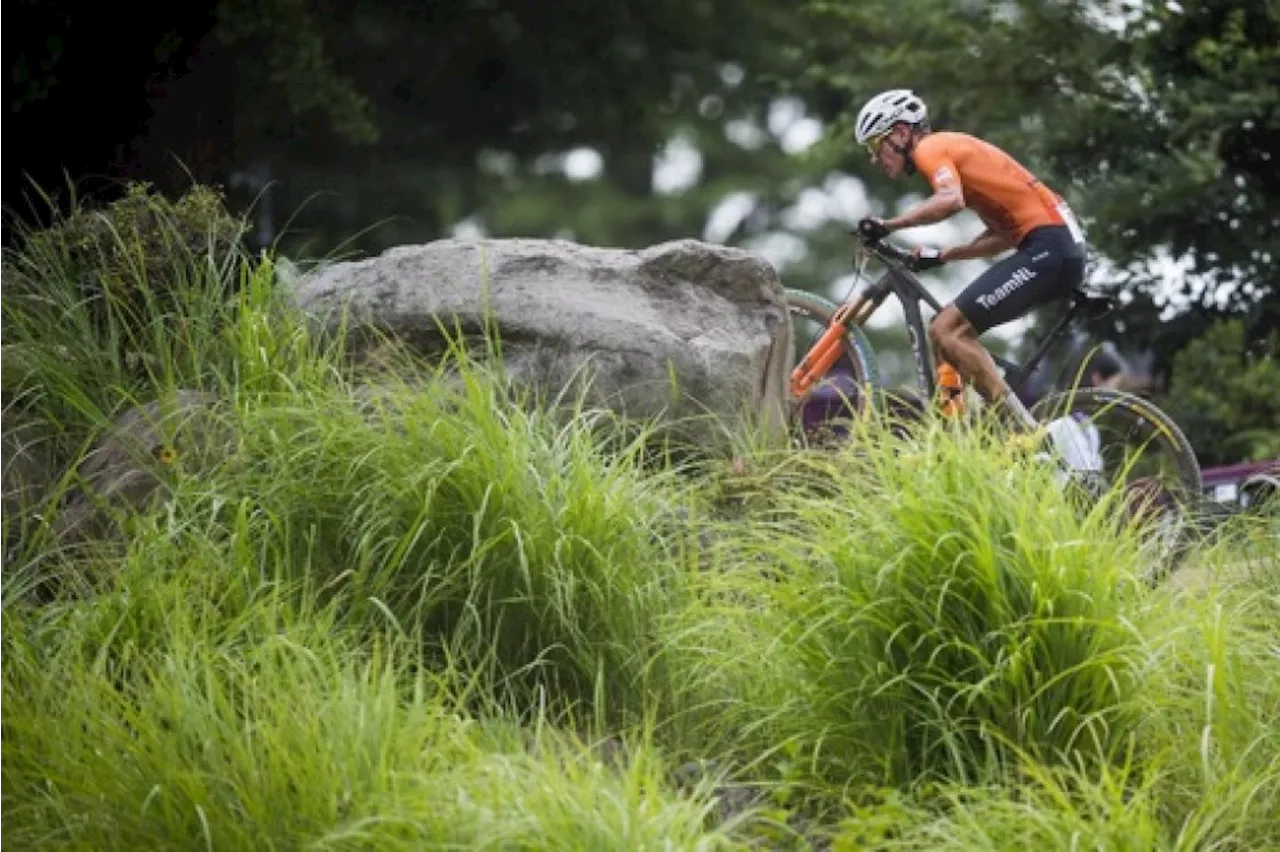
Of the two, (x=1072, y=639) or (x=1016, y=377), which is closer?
(x=1072, y=639)

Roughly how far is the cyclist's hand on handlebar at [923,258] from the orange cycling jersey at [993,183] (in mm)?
225

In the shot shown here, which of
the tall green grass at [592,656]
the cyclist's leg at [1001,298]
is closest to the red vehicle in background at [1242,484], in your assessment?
the cyclist's leg at [1001,298]

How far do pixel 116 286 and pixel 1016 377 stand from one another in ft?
11.9

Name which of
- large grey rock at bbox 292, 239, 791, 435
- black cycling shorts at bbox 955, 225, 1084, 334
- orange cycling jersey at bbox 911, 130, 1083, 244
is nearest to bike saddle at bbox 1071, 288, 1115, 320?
black cycling shorts at bbox 955, 225, 1084, 334

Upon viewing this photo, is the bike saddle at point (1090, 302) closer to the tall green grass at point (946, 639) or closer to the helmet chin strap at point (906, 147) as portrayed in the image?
the helmet chin strap at point (906, 147)

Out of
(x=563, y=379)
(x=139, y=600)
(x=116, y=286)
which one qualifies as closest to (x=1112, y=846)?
(x=139, y=600)

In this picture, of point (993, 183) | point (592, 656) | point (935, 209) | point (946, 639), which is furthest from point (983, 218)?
point (946, 639)

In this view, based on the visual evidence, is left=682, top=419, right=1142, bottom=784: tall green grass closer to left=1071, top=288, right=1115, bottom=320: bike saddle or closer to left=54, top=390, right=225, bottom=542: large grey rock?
left=54, top=390, right=225, bottom=542: large grey rock

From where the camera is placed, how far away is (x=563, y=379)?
31.7 feet

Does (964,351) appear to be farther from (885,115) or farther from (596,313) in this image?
(596,313)

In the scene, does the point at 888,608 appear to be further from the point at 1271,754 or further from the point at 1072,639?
the point at 1271,754

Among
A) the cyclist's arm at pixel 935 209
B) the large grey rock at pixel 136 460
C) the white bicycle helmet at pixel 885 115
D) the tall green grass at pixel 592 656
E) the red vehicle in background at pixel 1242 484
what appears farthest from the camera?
the white bicycle helmet at pixel 885 115

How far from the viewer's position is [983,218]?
11.5 meters

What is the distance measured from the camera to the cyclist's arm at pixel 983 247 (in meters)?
11.3
